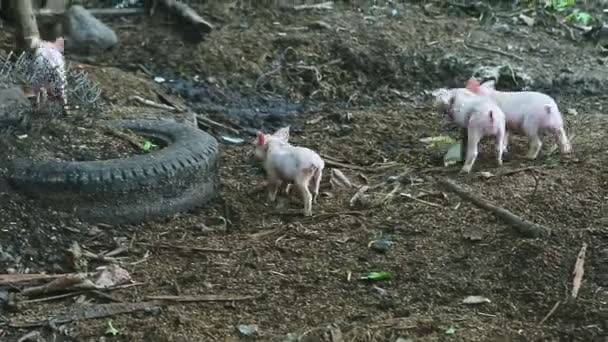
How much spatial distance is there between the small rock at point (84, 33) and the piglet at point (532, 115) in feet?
13.1

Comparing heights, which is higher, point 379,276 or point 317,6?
point 379,276

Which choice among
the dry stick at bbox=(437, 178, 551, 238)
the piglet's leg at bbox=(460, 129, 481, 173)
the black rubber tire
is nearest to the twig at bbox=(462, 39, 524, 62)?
the piglet's leg at bbox=(460, 129, 481, 173)

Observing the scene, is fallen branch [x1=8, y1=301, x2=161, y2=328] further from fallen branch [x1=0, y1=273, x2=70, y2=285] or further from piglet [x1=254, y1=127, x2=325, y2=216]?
piglet [x1=254, y1=127, x2=325, y2=216]

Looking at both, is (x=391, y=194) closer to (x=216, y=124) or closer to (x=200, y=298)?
(x=200, y=298)

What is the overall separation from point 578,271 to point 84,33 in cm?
572

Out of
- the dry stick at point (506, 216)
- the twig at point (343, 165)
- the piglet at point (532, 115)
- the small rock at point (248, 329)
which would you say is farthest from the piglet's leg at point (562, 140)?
the small rock at point (248, 329)

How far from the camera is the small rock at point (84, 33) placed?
885 cm

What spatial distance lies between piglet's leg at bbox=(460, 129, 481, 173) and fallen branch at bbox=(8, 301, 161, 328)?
7.68 feet

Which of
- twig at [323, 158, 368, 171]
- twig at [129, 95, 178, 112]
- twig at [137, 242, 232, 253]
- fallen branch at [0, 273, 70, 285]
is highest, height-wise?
fallen branch at [0, 273, 70, 285]

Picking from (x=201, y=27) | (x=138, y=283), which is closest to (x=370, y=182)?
(x=138, y=283)

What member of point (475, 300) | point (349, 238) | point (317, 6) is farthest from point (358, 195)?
point (317, 6)

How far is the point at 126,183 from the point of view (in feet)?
17.0

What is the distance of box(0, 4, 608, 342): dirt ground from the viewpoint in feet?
13.5

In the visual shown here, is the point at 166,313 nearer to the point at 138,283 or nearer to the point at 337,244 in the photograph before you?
the point at 138,283
